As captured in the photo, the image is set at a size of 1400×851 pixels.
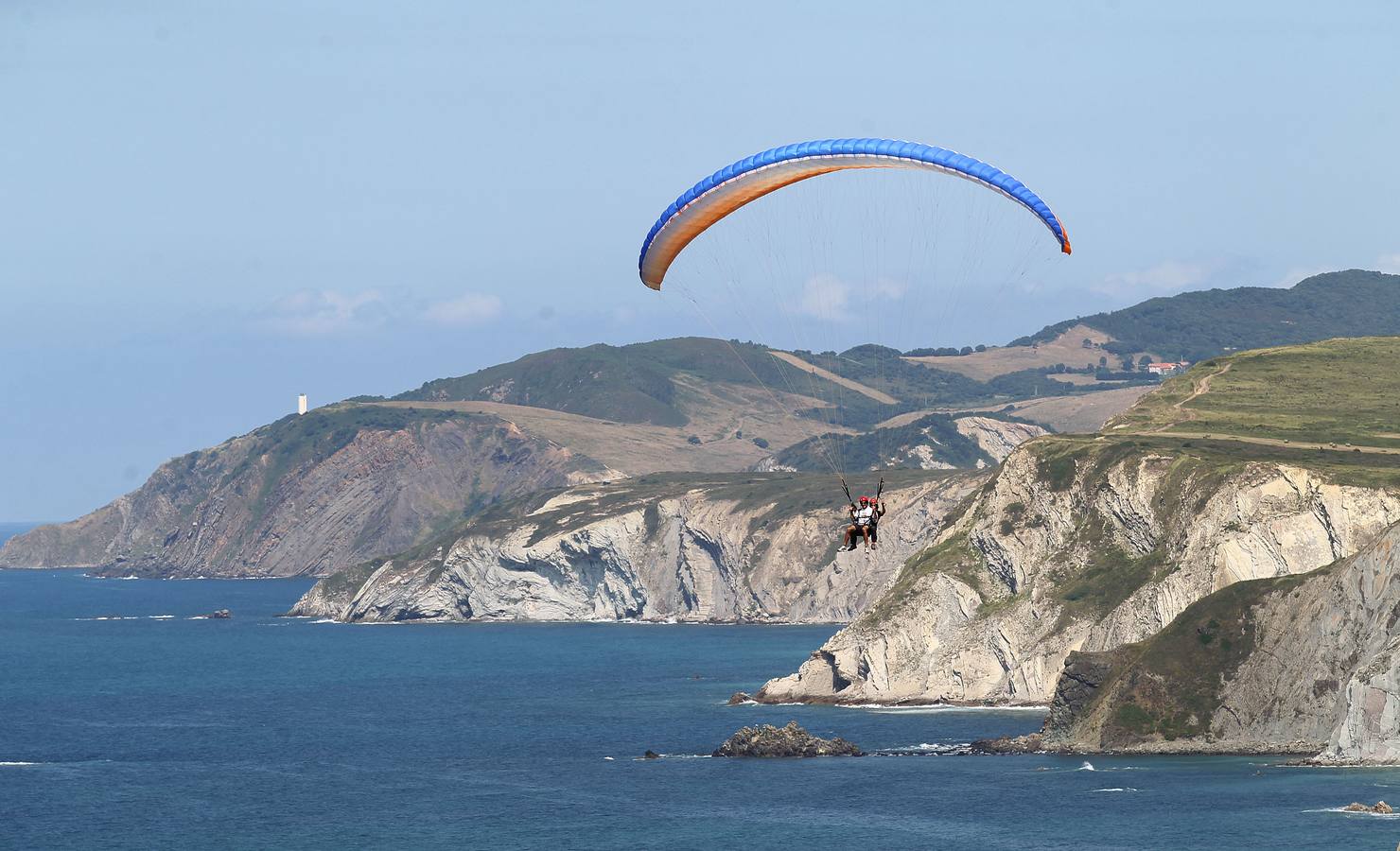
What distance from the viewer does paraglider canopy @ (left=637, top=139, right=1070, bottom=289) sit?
195 feet

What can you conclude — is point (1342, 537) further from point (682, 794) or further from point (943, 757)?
point (682, 794)

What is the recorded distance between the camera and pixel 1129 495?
5221 inches

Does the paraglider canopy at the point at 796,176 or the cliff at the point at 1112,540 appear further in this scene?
the cliff at the point at 1112,540

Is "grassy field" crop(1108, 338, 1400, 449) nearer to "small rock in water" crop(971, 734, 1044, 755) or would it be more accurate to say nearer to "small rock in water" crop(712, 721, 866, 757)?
"small rock in water" crop(971, 734, 1044, 755)

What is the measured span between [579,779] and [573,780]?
0.38m

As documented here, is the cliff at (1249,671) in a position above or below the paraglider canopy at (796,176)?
below

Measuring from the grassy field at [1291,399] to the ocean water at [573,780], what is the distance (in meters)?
31.5

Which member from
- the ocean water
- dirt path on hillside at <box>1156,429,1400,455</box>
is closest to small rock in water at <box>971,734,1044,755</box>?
the ocean water

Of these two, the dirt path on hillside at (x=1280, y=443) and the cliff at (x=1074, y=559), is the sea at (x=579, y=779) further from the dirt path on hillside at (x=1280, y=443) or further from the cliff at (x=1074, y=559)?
the dirt path on hillside at (x=1280, y=443)

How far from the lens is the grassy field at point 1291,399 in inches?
5566

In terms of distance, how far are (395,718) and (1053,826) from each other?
64.3m

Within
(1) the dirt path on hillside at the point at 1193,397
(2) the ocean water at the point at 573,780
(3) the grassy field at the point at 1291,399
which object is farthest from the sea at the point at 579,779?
(3) the grassy field at the point at 1291,399

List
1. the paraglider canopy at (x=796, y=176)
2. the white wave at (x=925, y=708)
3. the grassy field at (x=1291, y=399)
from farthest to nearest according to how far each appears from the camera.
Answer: the grassy field at (x=1291, y=399) → the white wave at (x=925, y=708) → the paraglider canopy at (x=796, y=176)

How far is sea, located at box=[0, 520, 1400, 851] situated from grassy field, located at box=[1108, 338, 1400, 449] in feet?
105
